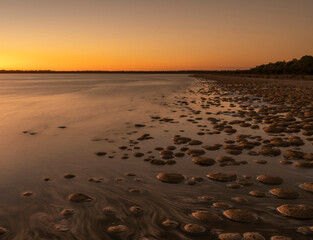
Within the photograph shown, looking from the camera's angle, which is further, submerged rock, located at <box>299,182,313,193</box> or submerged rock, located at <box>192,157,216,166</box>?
submerged rock, located at <box>192,157,216,166</box>

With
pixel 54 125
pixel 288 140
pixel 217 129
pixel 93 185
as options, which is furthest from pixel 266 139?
pixel 54 125

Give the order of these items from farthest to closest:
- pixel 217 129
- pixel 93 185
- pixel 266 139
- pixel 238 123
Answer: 1. pixel 238 123
2. pixel 217 129
3. pixel 266 139
4. pixel 93 185

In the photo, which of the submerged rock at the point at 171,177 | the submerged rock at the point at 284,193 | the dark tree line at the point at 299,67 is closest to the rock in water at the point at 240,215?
the submerged rock at the point at 284,193

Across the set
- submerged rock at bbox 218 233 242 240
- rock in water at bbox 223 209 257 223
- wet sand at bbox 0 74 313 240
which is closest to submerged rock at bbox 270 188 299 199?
wet sand at bbox 0 74 313 240

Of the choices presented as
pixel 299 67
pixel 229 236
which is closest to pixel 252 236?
pixel 229 236

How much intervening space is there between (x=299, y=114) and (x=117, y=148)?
920cm

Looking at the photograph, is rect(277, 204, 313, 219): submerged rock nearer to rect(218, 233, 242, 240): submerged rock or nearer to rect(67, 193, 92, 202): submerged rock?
rect(218, 233, 242, 240): submerged rock

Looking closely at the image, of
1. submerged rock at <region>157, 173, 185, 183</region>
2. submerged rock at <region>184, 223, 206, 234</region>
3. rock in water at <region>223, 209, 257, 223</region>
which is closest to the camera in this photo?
submerged rock at <region>184, 223, 206, 234</region>

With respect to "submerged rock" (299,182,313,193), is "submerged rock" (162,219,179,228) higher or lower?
lower

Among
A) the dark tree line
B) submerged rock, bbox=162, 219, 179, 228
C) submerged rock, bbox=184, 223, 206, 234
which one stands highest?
the dark tree line

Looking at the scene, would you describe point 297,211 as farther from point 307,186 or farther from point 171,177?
point 171,177

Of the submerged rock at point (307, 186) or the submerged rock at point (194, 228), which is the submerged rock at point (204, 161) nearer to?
the submerged rock at point (307, 186)

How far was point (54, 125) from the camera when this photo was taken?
1093 cm

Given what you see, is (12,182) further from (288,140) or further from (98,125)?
(288,140)
